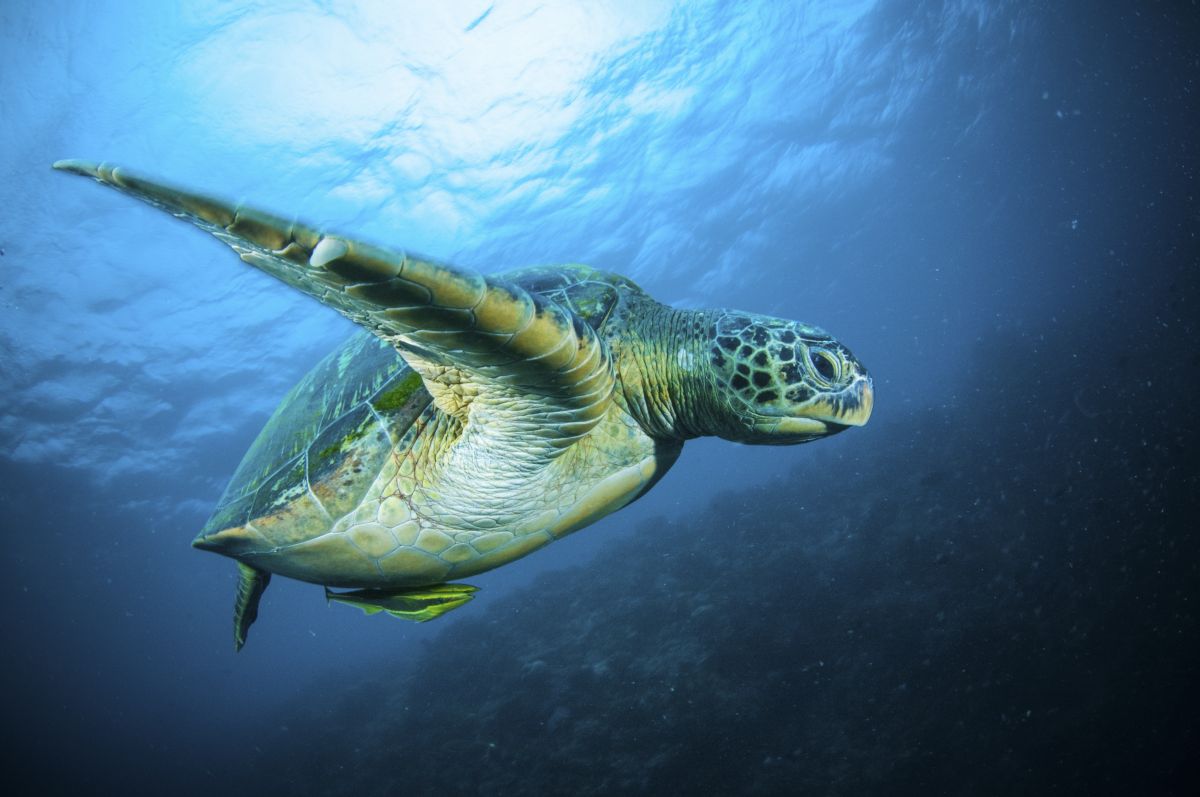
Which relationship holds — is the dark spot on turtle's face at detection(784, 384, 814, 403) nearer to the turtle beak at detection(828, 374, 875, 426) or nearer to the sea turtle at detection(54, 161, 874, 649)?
the sea turtle at detection(54, 161, 874, 649)

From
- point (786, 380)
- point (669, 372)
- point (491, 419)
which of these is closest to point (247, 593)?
point (491, 419)

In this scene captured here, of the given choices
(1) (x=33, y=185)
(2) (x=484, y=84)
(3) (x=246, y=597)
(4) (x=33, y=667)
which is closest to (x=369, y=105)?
(2) (x=484, y=84)

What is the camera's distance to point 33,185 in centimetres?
921

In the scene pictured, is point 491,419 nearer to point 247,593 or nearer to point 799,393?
point 799,393

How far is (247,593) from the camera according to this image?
12.1ft

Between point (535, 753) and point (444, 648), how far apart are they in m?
7.02

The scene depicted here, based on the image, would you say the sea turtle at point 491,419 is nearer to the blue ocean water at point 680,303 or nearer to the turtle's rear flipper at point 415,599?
the turtle's rear flipper at point 415,599

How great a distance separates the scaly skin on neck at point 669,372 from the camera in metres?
2.47

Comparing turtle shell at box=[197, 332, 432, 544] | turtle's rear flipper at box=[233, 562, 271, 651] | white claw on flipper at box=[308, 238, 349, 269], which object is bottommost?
turtle's rear flipper at box=[233, 562, 271, 651]

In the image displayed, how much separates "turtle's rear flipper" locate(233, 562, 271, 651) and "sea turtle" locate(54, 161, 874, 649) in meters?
0.83

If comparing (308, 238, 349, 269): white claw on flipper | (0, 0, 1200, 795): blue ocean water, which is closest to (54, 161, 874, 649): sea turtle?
(308, 238, 349, 269): white claw on flipper

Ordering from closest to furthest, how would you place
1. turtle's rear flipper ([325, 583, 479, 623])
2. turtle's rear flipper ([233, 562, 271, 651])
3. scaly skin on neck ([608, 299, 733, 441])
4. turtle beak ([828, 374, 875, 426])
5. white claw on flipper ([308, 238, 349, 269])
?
white claw on flipper ([308, 238, 349, 269]) → turtle beak ([828, 374, 875, 426]) → scaly skin on neck ([608, 299, 733, 441]) → turtle's rear flipper ([325, 583, 479, 623]) → turtle's rear flipper ([233, 562, 271, 651])

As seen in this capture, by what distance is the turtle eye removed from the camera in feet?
7.47

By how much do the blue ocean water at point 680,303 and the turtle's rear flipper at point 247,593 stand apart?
12.5ft
